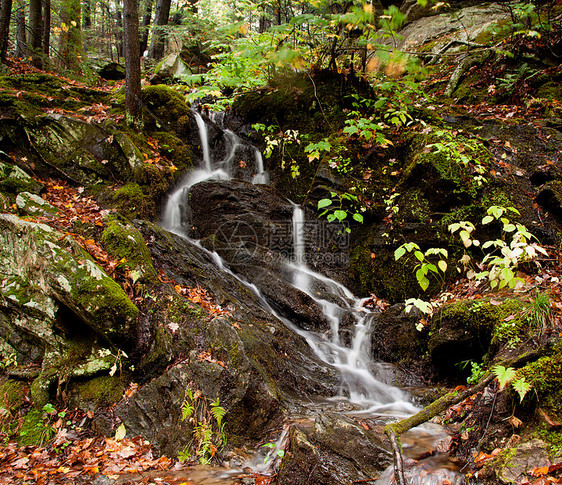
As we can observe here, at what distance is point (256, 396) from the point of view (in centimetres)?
362

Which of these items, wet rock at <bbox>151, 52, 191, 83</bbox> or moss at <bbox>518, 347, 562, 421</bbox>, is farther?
wet rock at <bbox>151, 52, 191, 83</bbox>

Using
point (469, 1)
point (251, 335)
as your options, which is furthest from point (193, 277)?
point (469, 1)

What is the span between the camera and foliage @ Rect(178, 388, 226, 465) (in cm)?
323

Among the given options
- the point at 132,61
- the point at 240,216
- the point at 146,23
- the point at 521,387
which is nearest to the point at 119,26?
the point at 146,23

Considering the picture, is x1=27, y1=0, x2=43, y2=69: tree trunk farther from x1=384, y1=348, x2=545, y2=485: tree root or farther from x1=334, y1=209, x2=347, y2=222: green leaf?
x1=384, y1=348, x2=545, y2=485: tree root

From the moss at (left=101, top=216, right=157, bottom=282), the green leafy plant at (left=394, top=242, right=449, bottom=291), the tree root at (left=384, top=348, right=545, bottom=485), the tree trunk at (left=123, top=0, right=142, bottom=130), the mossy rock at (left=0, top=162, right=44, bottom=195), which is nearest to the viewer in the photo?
the tree root at (left=384, top=348, right=545, bottom=485)

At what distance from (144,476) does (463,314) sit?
3916 millimetres

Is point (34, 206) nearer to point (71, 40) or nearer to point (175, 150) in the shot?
point (175, 150)

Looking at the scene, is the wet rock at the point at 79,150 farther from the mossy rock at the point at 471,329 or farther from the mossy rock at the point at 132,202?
the mossy rock at the point at 471,329

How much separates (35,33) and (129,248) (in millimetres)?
9824

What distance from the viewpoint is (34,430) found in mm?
3551

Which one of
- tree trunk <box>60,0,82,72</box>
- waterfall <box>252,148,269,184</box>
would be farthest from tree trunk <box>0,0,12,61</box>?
waterfall <box>252,148,269,184</box>

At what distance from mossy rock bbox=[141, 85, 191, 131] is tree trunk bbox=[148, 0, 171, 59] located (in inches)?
285

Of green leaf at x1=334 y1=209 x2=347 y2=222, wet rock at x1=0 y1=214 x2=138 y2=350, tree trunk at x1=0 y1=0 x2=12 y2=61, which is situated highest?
tree trunk at x1=0 y1=0 x2=12 y2=61
